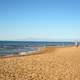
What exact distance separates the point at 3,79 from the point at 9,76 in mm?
621

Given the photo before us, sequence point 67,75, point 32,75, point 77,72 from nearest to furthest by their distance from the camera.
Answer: point 32,75 → point 67,75 → point 77,72

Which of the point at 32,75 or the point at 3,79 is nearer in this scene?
the point at 3,79

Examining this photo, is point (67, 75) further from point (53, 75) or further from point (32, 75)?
point (32, 75)

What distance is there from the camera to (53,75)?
11.7 metres

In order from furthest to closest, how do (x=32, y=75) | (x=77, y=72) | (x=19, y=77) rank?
(x=77, y=72) < (x=32, y=75) < (x=19, y=77)

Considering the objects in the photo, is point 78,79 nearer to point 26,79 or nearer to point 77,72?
point 77,72

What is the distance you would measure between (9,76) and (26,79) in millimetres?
971

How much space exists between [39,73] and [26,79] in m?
1.79

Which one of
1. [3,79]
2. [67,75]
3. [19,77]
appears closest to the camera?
[3,79]

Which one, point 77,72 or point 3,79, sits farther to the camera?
point 77,72

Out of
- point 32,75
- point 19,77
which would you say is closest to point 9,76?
point 19,77

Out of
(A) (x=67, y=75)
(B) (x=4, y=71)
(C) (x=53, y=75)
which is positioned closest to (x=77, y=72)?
(A) (x=67, y=75)

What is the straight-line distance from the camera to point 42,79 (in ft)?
34.9

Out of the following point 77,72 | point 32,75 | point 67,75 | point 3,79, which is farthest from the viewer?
point 77,72
